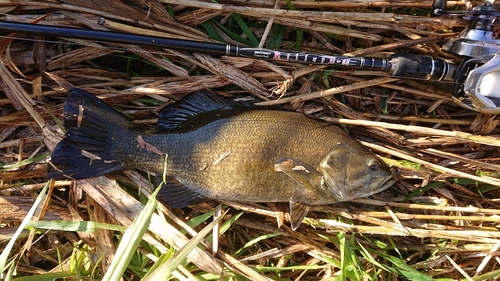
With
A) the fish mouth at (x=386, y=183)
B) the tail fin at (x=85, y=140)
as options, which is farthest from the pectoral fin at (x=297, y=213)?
the tail fin at (x=85, y=140)

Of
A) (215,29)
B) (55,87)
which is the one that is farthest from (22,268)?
(215,29)

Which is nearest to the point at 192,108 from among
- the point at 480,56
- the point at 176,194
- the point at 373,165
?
the point at 176,194

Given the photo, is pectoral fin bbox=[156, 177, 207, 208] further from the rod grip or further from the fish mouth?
the rod grip

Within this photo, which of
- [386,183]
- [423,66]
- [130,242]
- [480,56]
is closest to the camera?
[130,242]

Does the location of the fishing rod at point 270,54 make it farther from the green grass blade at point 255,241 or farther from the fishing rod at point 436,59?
the green grass blade at point 255,241

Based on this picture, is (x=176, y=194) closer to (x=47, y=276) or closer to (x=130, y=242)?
(x=130, y=242)

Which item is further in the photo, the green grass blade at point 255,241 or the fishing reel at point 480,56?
the green grass blade at point 255,241

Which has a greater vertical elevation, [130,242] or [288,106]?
[288,106]

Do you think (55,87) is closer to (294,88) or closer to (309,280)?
(294,88)
